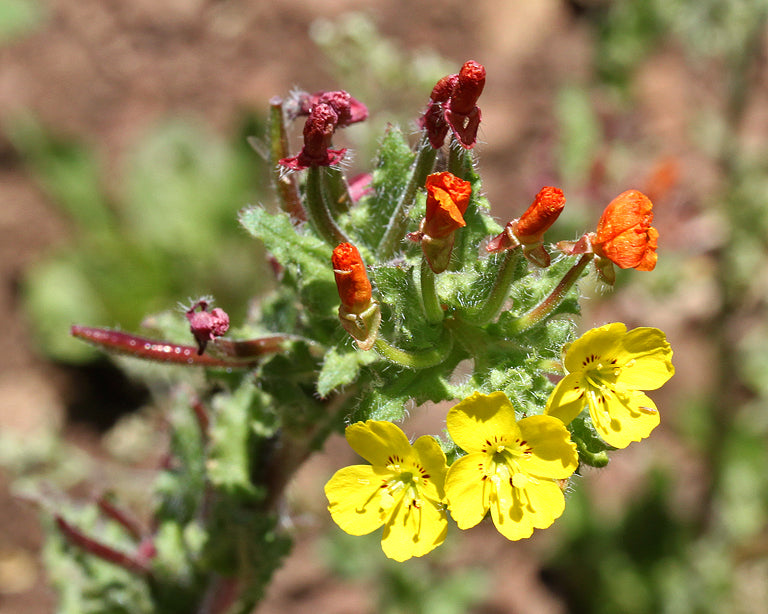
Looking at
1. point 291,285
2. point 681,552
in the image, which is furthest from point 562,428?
point 681,552

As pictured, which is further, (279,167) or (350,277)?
(279,167)

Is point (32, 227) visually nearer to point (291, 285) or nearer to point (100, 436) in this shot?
point (100, 436)

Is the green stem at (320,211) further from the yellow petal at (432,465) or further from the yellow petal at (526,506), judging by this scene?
the yellow petal at (526,506)

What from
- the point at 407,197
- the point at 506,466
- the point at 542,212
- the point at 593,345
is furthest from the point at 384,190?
the point at 506,466

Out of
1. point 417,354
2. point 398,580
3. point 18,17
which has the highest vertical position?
point 18,17

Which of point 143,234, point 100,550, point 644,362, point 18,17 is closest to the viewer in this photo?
point 644,362

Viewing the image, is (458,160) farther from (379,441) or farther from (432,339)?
(379,441)
